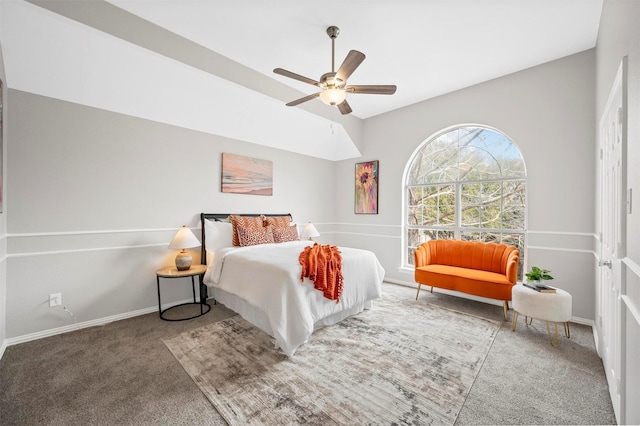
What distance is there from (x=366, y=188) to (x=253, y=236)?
2.50 meters

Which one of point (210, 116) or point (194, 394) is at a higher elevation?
point (210, 116)

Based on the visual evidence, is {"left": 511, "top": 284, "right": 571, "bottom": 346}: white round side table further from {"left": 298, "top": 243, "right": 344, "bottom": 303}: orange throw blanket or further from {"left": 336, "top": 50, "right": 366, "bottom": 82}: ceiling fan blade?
{"left": 336, "top": 50, "right": 366, "bottom": 82}: ceiling fan blade

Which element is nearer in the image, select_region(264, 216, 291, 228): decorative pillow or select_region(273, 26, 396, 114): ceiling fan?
select_region(273, 26, 396, 114): ceiling fan

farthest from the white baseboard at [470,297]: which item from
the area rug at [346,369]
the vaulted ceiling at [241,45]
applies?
the vaulted ceiling at [241,45]

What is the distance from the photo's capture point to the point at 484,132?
13.2ft

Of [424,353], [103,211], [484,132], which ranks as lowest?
[424,353]

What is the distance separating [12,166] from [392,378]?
385 centimetres

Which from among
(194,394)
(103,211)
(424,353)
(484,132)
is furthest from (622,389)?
(103,211)

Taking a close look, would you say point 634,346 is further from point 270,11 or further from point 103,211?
point 103,211

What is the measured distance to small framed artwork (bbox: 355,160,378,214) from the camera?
5133mm

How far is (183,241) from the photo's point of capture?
326cm

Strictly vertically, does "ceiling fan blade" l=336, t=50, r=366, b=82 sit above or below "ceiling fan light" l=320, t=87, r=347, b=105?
above

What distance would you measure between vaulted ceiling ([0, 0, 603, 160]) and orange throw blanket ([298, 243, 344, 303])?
2294 mm

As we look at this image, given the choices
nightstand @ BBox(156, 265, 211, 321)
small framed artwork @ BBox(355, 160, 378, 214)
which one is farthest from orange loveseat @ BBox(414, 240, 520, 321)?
nightstand @ BBox(156, 265, 211, 321)
